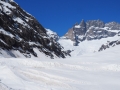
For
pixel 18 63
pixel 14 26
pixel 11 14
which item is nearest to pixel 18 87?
pixel 18 63

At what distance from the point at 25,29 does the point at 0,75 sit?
6880 centimetres

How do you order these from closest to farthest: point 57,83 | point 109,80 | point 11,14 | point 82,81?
point 57,83, point 82,81, point 109,80, point 11,14

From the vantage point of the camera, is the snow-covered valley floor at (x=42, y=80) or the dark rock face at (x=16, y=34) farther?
the dark rock face at (x=16, y=34)

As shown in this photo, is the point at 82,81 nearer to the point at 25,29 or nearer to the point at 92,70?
the point at 92,70

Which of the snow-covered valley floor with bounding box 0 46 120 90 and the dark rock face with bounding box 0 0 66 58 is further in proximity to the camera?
the dark rock face with bounding box 0 0 66 58

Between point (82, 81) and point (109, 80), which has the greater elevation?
point (109, 80)

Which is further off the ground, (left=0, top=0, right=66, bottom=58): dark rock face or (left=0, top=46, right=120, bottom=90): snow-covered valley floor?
(left=0, top=0, right=66, bottom=58): dark rock face

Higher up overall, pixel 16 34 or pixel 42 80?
pixel 16 34

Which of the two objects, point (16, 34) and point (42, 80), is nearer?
point (42, 80)

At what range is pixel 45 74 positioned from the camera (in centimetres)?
1700

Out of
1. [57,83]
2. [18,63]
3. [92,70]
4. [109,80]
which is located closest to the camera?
[57,83]

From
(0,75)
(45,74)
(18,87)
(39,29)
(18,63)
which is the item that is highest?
(39,29)

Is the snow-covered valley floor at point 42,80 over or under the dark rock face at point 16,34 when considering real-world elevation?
under

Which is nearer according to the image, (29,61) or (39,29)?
(29,61)
